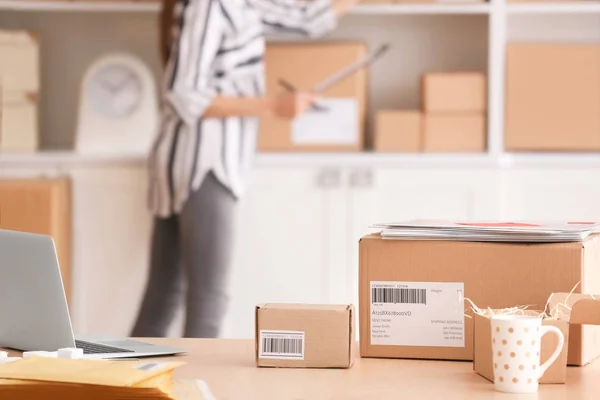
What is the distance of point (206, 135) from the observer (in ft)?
9.66

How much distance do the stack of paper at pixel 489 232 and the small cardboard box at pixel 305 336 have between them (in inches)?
6.1

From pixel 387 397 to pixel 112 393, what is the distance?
0.34m

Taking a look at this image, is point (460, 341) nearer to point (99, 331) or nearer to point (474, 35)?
point (99, 331)

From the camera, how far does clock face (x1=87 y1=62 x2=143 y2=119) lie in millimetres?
3459

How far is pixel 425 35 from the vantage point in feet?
12.0

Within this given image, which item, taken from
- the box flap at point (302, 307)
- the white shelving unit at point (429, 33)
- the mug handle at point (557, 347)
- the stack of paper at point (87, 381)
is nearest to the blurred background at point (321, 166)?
the white shelving unit at point (429, 33)

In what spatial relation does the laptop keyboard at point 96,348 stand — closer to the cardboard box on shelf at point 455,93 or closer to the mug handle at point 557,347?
the mug handle at point 557,347

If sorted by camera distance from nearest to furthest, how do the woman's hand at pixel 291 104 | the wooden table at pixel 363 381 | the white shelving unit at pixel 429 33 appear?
the wooden table at pixel 363 381, the woman's hand at pixel 291 104, the white shelving unit at pixel 429 33

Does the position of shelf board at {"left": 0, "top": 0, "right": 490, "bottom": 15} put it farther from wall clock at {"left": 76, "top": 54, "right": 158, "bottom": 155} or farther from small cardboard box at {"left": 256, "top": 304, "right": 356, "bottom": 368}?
small cardboard box at {"left": 256, "top": 304, "right": 356, "bottom": 368}

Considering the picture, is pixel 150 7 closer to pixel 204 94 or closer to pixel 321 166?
pixel 204 94

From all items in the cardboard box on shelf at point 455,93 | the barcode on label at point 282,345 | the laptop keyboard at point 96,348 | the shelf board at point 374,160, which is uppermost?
the cardboard box on shelf at point 455,93

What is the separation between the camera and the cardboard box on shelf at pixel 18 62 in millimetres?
3393

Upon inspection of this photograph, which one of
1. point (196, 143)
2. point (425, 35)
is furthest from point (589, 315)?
point (425, 35)

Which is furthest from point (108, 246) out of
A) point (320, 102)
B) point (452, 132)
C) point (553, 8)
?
point (553, 8)
